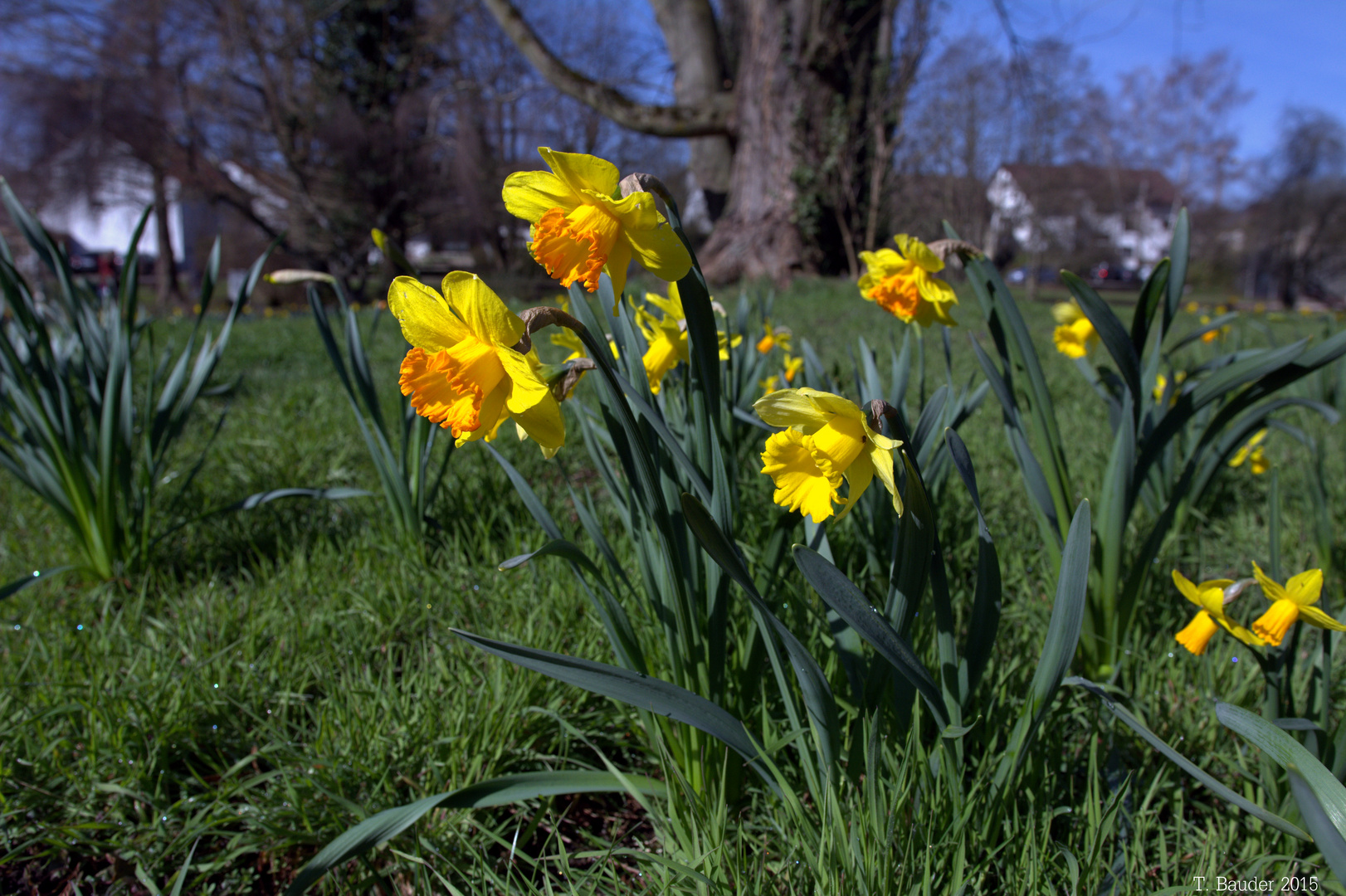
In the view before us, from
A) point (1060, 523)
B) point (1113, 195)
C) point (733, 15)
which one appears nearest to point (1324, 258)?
point (1113, 195)

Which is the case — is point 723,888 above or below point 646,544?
below

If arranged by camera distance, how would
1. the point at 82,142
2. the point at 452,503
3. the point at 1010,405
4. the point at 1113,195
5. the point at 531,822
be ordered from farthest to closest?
the point at 1113,195
the point at 82,142
the point at 452,503
the point at 1010,405
the point at 531,822

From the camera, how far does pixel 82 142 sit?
13.5 meters

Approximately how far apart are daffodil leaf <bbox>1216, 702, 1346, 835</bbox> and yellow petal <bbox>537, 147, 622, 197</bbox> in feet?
2.72

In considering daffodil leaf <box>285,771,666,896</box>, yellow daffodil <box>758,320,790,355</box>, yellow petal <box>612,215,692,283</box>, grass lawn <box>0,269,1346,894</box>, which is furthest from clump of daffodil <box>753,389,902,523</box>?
yellow daffodil <box>758,320,790,355</box>

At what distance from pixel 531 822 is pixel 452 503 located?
3.70 ft

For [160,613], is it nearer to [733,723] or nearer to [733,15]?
[733,723]

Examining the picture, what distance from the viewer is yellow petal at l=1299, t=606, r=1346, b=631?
903 mm

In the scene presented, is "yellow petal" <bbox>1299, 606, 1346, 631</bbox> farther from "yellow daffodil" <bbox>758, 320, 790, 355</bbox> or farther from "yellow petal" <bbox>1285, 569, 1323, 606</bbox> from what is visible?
"yellow daffodil" <bbox>758, 320, 790, 355</bbox>

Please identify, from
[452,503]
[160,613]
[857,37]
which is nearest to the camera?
[160,613]

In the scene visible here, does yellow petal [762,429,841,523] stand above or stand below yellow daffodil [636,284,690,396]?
below

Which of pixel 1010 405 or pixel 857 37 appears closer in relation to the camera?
pixel 1010 405

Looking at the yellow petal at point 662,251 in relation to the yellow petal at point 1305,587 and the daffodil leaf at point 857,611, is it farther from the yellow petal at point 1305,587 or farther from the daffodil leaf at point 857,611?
the yellow petal at point 1305,587

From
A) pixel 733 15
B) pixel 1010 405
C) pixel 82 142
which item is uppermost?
pixel 733 15
